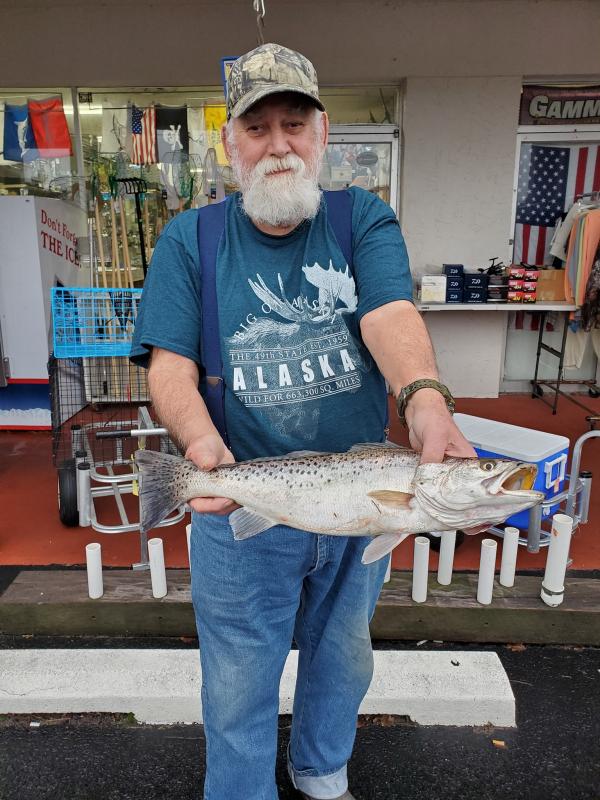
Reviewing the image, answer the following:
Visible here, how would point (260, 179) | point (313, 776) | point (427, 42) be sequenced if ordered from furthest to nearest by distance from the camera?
1. point (427, 42)
2. point (313, 776)
3. point (260, 179)

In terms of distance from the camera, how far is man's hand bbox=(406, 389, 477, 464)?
1.71 metres

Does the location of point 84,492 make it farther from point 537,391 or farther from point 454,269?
point 537,391

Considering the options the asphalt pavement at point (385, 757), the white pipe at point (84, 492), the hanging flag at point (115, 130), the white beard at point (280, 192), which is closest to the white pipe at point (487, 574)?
the asphalt pavement at point (385, 757)

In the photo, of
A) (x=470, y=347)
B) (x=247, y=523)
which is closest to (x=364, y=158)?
(x=470, y=347)

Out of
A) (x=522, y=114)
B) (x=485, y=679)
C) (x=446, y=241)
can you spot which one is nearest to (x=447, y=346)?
(x=446, y=241)

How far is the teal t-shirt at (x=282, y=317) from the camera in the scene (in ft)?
6.46

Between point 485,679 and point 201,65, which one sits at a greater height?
point 201,65

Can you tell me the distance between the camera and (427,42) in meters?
6.97

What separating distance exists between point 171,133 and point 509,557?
6.21m

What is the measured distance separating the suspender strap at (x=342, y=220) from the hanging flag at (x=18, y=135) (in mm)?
6570

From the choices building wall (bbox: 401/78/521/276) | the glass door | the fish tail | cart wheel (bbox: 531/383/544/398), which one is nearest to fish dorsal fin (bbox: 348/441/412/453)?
the fish tail

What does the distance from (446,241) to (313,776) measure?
20.7ft

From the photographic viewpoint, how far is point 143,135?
24.4ft

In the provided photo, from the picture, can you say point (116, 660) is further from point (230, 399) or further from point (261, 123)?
point (261, 123)
